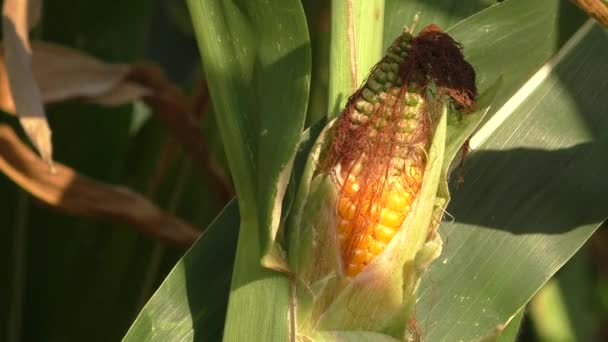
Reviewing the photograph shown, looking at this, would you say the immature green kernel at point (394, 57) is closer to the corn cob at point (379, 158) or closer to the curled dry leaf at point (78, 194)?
the corn cob at point (379, 158)

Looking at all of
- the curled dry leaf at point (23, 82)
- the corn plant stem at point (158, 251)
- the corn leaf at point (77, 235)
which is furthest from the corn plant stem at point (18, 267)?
the curled dry leaf at point (23, 82)

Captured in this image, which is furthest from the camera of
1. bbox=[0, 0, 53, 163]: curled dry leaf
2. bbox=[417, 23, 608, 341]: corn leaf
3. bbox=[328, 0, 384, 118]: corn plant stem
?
bbox=[0, 0, 53, 163]: curled dry leaf

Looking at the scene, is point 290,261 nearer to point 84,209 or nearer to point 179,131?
point 84,209

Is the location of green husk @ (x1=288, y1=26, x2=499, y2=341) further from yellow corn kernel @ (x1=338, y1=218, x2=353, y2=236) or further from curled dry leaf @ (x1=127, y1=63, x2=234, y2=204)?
curled dry leaf @ (x1=127, y1=63, x2=234, y2=204)

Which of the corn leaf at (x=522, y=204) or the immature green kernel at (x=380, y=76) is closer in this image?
the immature green kernel at (x=380, y=76)

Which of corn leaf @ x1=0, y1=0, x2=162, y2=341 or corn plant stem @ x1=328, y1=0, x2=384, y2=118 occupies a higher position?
corn plant stem @ x1=328, y1=0, x2=384, y2=118

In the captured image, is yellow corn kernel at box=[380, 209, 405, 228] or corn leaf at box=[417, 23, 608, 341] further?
corn leaf at box=[417, 23, 608, 341]

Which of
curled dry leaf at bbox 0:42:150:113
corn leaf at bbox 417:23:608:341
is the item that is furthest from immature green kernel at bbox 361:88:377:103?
curled dry leaf at bbox 0:42:150:113
